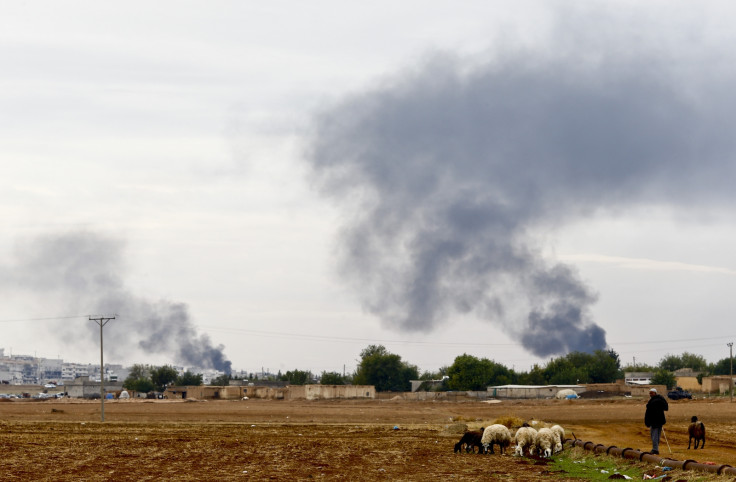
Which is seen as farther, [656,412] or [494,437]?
[494,437]

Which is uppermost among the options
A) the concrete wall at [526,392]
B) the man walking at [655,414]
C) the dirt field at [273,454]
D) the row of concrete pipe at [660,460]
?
the man walking at [655,414]

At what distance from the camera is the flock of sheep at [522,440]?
3659 cm

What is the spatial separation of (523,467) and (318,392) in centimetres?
12754

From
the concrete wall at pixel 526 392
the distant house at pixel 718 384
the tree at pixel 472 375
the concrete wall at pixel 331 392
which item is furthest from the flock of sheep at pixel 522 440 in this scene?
the tree at pixel 472 375

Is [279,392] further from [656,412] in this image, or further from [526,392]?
[656,412]

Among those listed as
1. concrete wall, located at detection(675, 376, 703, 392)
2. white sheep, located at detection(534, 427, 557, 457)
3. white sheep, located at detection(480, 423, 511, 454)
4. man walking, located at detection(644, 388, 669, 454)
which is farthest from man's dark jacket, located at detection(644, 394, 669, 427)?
concrete wall, located at detection(675, 376, 703, 392)

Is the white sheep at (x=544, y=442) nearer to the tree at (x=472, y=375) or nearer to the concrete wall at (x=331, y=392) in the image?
the concrete wall at (x=331, y=392)

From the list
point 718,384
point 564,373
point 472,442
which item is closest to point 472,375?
point 564,373

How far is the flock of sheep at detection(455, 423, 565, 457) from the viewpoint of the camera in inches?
1441

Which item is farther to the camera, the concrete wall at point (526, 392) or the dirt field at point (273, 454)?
the concrete wall at point (526, 392)

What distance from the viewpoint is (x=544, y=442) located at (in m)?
36.4

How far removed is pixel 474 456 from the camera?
3766cm

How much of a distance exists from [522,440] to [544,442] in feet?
3.23

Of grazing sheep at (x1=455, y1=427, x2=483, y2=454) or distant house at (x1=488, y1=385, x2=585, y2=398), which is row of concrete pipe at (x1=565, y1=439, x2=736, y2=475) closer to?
grazing sheep at (x1=455, y1=427, x2=483, y2=454)
